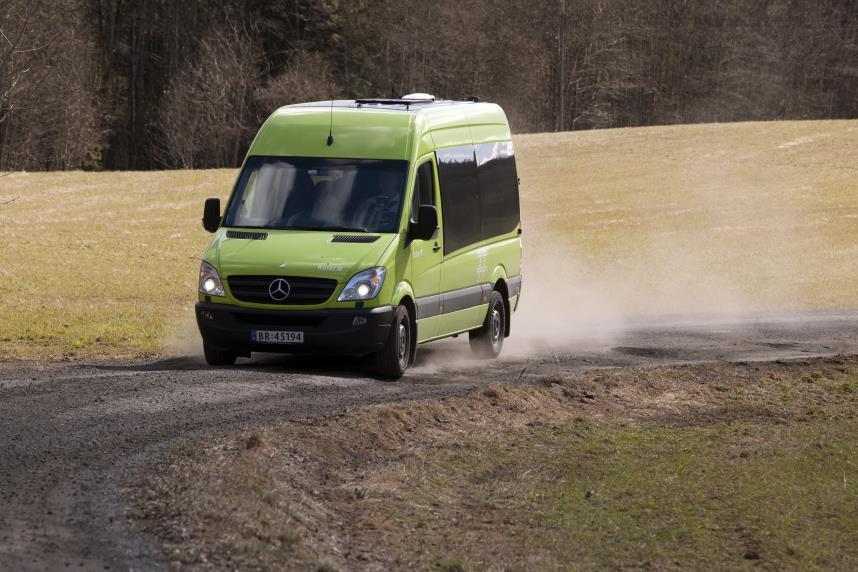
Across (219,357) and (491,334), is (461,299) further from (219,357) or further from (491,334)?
(219,357)

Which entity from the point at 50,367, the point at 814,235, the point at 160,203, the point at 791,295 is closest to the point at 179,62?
the point at 160,203

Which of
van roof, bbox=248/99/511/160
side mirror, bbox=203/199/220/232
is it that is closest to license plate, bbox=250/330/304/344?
side mirror, bbox=203/199/220/232

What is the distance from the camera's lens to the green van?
14000 mm

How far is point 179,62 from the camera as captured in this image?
82.6 meters

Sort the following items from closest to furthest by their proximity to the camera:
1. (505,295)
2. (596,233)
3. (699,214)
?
(505,295) < (596,233) < (699,214)

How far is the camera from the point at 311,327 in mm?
13992

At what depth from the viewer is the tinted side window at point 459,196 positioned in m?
15.9

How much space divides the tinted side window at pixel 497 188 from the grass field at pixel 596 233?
463 cm

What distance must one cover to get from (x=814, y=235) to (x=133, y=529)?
104 feet

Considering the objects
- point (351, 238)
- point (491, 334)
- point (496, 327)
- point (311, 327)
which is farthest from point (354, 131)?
point (496, 327)

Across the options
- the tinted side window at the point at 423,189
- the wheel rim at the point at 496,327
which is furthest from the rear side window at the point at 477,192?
the wheel rim at the point at 496,327

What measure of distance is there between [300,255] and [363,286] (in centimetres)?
76

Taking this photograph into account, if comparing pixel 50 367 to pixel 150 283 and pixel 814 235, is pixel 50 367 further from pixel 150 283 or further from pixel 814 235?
pixel 814 235

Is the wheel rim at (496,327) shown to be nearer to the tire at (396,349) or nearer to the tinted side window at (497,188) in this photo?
the tinted side window at (497,188)
